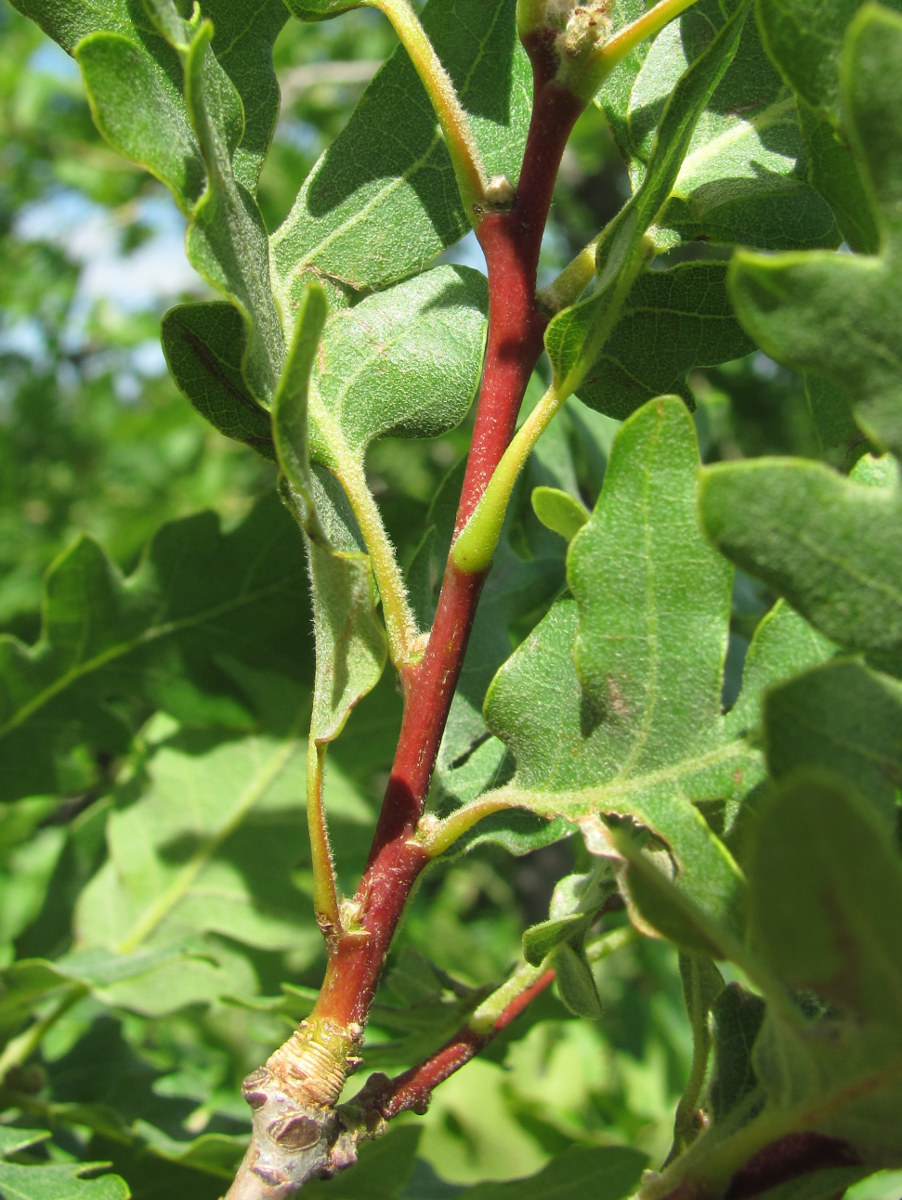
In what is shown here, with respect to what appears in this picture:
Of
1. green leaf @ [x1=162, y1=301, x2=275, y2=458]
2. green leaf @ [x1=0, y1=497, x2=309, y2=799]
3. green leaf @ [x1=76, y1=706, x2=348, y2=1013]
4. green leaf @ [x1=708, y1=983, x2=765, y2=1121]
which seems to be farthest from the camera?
green leaf @ [x1=76, y1=706, x2=348, y2=1013]

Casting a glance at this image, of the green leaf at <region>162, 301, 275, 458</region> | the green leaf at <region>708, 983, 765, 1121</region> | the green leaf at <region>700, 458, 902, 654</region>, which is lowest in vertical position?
the green leaf at <region>708, 983, 765, 1121</region>

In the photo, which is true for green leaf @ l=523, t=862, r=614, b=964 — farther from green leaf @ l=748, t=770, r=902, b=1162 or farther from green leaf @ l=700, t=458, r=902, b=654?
green leaf @ l=700, t=458, r=902, b=654

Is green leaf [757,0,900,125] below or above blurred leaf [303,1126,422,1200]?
above

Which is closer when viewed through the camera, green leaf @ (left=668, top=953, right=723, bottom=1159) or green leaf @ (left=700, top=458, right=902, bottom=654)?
green leaf @ (left=700, top=458, right=902, bottom=654)

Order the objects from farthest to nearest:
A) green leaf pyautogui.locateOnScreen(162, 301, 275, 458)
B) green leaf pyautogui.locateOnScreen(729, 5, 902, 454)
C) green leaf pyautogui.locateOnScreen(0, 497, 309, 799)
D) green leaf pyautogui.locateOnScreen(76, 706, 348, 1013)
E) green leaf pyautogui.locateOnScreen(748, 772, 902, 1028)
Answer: green leaf pyautogui.locateOnScreen(76, 706, 348, 1013), green leaf pyautogui.locateOnScreen(0, 497, 309, 799), green leaf pyautogui.locateOnScreen(162, 301, 275, 458), green leaf pyautogui.locateOnScreen(729, 5, 902, 454), green leaf pyautogui.locateOnScreen(748, 772, 902, 1028)

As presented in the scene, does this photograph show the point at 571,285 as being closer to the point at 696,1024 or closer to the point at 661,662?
the point at 661,662

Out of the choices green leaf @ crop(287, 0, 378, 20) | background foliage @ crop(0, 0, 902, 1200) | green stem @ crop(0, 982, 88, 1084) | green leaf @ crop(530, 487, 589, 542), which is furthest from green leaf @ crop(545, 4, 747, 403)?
green stem @ crop(0, 982, 88, 1084)

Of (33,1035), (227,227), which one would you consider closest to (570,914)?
(227,227)
